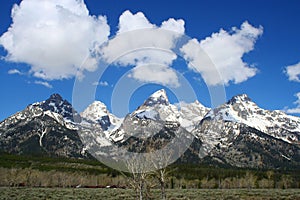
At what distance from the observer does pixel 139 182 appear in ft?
131

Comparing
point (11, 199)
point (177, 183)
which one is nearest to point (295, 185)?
point (177, 183)

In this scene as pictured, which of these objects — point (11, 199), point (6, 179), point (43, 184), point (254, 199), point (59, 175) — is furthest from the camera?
point (59, 175)

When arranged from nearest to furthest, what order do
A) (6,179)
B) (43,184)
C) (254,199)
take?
(254,199) < (6,179) < (43,184)

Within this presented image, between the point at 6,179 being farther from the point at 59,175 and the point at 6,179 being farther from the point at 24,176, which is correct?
the point at 59,175

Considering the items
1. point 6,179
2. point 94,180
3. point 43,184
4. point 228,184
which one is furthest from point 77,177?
point 228,184

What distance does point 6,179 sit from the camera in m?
147

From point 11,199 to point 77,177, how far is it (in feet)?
387

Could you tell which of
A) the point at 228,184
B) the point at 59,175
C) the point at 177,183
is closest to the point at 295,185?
the point at 228,184

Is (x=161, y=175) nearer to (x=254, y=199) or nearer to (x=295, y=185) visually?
(x=254, y=199)

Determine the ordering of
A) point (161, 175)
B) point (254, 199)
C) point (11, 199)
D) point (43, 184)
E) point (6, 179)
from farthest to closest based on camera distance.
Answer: point (43, 184) < point (6, 179) < point (254, 199) < point (11, 199) < point (161, 175)

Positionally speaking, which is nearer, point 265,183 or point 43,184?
point 43,184

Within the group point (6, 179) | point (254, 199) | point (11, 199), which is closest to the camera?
point (11, 199)

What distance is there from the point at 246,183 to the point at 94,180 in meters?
75.1

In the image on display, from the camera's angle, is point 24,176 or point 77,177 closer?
point 24,176
